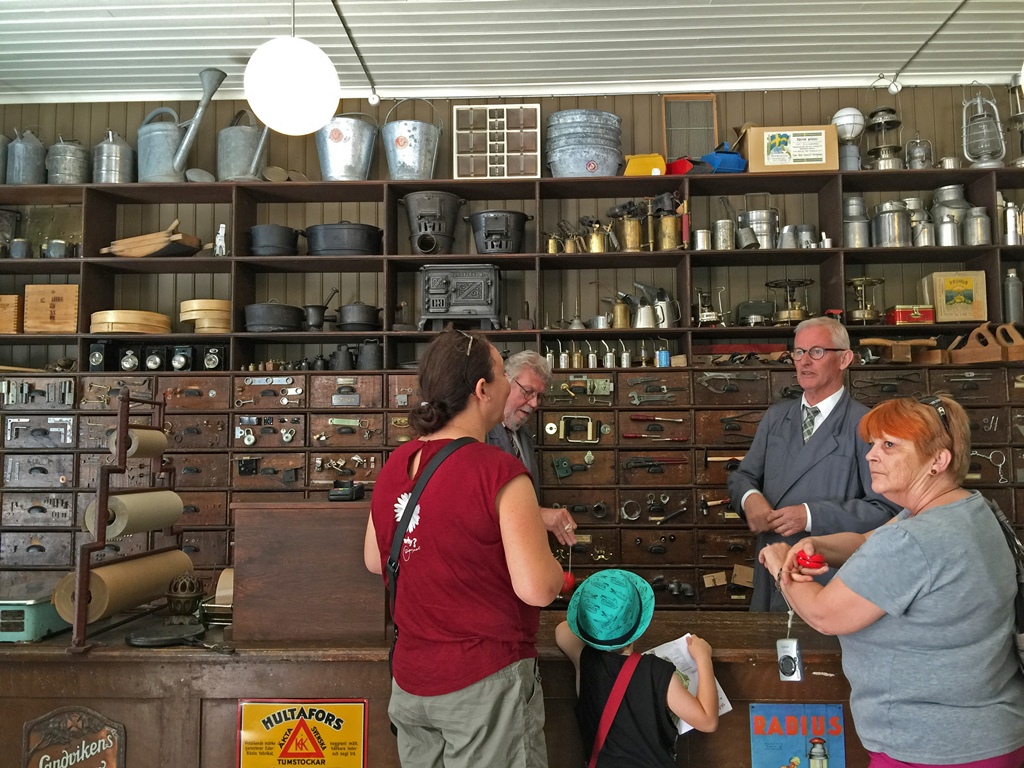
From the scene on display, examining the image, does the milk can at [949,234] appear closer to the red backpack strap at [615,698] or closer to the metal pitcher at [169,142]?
the red backpack strap at [615,698]

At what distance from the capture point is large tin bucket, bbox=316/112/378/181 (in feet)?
17.1

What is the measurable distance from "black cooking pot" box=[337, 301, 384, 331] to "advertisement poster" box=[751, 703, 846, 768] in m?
3.60

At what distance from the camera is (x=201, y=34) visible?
16.3ft

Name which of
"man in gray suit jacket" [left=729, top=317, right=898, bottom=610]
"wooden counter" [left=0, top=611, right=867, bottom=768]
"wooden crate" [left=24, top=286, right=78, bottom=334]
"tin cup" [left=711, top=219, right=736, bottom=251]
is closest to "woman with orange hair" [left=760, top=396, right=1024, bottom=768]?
"wooden counter" [left=0, top=611, right=867, bottom=768]

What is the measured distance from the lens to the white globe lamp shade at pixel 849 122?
17.1 feet

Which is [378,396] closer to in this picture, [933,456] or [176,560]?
[176,560]

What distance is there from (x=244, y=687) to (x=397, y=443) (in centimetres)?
279

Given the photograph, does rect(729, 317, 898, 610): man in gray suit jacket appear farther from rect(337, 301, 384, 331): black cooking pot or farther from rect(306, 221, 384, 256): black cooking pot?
rect(306, 221, 384, 256): black cooking pot

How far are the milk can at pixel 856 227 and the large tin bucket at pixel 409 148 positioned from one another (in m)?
2.65

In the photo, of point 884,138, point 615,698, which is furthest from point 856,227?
point 615,698

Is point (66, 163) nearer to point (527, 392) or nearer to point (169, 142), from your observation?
point (169, 142)

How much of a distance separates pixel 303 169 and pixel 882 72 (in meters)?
3.95

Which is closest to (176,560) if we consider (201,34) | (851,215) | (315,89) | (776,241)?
(315,89)

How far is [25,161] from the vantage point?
5.32m
